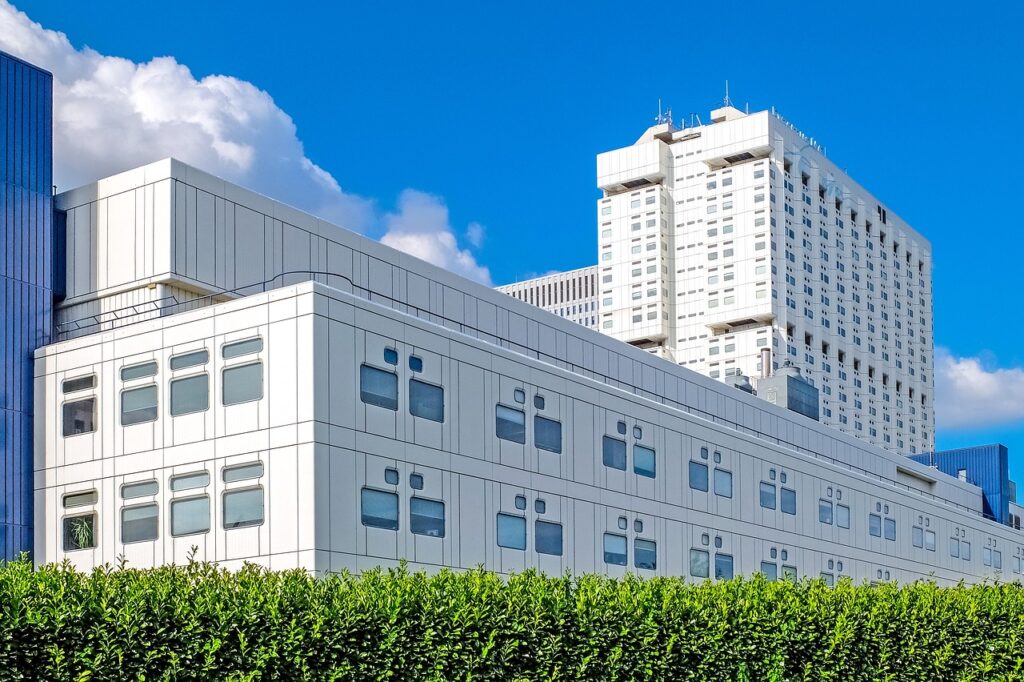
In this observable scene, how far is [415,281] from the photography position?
4512 centimetres

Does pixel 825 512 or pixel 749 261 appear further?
pixel 749 261

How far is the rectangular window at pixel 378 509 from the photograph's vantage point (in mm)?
35688

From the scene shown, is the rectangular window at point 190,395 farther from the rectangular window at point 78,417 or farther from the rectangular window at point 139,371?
the rectangular window at point 78,417

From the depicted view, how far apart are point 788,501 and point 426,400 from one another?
22663 millimetres

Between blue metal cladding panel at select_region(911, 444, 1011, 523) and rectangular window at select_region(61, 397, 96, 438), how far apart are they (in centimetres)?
6568

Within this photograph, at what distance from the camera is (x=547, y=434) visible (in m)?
42.8

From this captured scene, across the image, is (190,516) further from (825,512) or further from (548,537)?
(825,512)

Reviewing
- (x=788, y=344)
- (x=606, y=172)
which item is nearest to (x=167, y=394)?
(x=788, y=344)

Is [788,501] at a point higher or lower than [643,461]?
lower

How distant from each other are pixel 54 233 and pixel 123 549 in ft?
32.1

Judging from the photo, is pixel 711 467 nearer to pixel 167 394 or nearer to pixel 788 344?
pixel 167 394

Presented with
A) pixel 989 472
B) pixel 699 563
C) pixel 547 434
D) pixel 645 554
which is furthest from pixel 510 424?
pixel 989 472

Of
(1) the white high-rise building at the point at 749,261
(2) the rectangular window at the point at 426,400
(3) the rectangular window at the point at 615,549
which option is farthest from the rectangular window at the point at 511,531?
(1) the white high-rise building at the point at 749,261

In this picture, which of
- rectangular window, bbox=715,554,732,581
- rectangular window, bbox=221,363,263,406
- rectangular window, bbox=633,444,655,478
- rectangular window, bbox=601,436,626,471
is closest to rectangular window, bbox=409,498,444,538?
rectangular window, bbox=221,363,263,406
